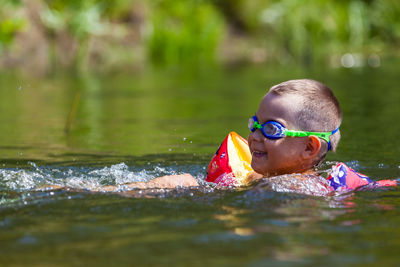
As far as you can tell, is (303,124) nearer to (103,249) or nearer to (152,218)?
(152,218)

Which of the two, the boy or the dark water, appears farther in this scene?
the boy

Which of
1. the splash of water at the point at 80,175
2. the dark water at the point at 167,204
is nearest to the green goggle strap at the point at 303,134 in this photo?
the dark water at the point at 167,204

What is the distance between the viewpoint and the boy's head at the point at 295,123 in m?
3.97

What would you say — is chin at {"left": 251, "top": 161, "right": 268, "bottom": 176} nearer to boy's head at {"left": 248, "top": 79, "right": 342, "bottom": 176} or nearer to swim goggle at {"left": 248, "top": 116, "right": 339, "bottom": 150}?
boy's head at {"left": 248, "top": 79, "right": 342, "bottom": 176}

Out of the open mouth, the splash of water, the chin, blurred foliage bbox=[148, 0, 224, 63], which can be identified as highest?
blurred foliage bbox=[148, 0, 224, 63]

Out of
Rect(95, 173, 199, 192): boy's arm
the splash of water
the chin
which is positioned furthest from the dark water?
the chin

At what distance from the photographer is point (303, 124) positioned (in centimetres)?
402


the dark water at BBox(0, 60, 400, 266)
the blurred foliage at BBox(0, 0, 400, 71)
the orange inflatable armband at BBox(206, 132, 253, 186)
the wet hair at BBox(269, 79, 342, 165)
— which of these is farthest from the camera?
the blurred foliage at BBox(0, 0, 400, 71)

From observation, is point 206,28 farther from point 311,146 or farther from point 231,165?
point 311,146

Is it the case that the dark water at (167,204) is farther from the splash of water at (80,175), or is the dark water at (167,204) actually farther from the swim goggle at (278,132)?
the swim goggle at (278,132)

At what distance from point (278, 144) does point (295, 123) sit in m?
0.16

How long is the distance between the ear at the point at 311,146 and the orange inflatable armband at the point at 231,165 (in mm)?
475

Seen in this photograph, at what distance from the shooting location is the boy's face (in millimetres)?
3988

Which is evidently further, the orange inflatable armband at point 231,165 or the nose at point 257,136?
the orange inflatable armband at point 231,165
